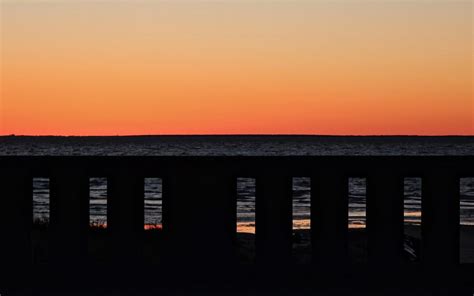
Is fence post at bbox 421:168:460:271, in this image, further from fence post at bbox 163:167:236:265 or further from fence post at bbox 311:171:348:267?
fence post at bbox 163:167:236:265

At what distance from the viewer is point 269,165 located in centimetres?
771

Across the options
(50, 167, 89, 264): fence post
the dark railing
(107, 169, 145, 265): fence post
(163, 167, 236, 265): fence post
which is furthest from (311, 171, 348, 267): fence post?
(50, 167, 89, 264): fence post

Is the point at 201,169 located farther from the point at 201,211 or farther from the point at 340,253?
the point at 340,253

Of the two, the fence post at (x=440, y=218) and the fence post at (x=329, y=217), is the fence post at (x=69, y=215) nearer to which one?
the fence post at (x=329, y=217)

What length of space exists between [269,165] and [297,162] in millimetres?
260

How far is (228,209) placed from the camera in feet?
25.5

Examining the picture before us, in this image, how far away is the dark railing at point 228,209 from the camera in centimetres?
772

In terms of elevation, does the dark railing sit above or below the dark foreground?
above

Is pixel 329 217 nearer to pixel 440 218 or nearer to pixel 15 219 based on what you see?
pixel 440 218

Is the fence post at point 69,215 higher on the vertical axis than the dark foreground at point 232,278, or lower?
higher

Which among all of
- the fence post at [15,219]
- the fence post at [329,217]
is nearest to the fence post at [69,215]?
the fence post at [15,219]

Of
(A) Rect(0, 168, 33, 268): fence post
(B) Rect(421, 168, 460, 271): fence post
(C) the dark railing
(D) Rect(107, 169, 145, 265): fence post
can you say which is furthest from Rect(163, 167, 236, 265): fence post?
(B) Rect(421, 168, 460, 271): fence post

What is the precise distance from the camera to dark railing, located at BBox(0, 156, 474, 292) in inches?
304

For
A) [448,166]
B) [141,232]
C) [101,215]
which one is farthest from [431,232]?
[101,215]
